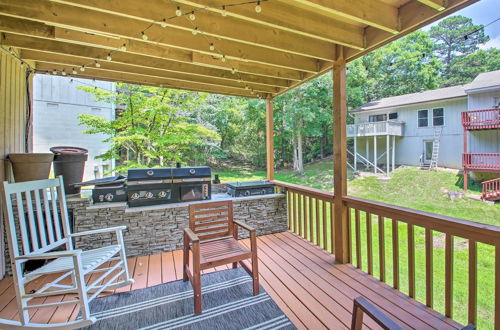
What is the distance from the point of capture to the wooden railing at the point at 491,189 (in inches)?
105

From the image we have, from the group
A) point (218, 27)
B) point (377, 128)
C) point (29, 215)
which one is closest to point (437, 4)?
point (218, 27)

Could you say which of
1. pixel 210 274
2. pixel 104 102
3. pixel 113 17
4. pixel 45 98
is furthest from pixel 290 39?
pixel 45 98

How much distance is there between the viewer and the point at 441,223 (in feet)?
5.67

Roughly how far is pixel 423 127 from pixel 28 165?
6.32 m

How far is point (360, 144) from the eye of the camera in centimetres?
884

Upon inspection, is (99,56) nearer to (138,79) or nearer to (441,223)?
(138,79)

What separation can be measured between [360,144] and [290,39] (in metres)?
7.59

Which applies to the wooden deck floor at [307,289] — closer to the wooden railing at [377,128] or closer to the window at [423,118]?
the window at [423,118]

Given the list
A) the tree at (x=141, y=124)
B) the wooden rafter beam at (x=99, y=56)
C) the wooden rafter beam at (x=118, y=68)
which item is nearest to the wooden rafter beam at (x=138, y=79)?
the wooden rafter beam at (x=118, y=68)

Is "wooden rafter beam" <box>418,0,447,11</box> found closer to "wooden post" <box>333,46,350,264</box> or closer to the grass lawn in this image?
"wooden post" <box>333,46,350,264</box>

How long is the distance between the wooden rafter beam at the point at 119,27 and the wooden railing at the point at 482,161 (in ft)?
7.91

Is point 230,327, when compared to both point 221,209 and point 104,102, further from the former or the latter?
point 104,102

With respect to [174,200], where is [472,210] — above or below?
below

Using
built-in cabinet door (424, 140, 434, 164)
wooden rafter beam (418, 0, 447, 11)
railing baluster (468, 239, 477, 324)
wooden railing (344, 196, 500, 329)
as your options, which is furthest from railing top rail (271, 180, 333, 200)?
built-in cabinet door (424, 140, 434, 164)
